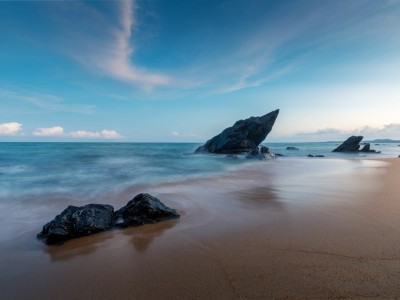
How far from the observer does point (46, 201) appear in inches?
336

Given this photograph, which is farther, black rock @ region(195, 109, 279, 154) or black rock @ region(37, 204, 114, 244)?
black rock @ region(195, 109, 279, 154)

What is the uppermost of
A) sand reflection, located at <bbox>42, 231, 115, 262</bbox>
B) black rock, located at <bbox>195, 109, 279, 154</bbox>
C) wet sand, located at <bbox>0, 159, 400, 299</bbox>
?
black rock, located at <bbox>195, 109, 279, 154</bbox>

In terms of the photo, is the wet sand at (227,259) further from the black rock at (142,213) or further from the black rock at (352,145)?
the black rock at (352,145)

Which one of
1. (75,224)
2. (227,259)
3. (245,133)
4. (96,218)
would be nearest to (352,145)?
(245,133)

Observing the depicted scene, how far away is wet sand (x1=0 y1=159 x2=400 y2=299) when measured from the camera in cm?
315

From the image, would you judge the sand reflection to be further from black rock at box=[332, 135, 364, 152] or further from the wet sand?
black rock at box=[332, 135, 364, 152]

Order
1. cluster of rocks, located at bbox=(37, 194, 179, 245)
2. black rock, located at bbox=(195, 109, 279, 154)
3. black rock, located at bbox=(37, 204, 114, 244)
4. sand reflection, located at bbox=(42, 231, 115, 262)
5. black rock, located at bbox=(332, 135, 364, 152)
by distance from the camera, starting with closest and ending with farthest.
A: sand reflection, located at bbox=(42, 231, 115, 262), black rock, located at bbox=(37, 204, 114, 244), cluster of rocks, located at bbox=(37, 194, 179, 245), black rock, located at bbox=(195, 109, 279, 154), black rock, located at bbox=(332, 135, 364, 152)

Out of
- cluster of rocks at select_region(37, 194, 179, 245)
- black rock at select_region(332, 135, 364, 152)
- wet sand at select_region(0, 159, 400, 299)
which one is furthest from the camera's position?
black rock at select_region(332, 135, 364, 152)

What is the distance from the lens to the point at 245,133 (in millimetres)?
45031

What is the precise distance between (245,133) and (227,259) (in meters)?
42.2

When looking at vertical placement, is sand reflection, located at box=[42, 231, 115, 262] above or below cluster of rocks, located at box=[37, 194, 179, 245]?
below

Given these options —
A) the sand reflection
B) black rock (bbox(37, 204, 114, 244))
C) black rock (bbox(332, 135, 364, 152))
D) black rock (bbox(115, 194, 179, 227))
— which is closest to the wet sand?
the sand reflection

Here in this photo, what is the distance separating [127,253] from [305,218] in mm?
4116

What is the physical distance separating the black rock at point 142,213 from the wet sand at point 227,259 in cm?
31
